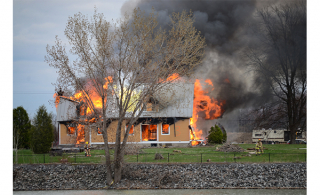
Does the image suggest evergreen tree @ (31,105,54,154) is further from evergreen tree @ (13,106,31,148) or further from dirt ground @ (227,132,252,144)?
dirt ground @ (227,132,252,144)

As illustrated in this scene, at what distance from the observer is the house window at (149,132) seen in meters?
30.8

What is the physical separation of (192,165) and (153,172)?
2.63 metres

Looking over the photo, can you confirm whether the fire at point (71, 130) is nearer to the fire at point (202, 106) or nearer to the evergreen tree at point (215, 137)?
the fire at point (202, 106)

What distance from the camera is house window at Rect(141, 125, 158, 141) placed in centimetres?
3083

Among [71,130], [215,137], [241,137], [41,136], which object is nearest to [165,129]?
[215,137]

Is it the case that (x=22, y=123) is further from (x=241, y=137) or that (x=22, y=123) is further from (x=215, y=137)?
(x=241, y=137)

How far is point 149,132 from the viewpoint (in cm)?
3114

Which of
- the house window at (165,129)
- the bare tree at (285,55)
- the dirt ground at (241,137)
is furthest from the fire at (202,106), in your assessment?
the dirt ground at (241,137)

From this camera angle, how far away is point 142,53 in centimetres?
1667

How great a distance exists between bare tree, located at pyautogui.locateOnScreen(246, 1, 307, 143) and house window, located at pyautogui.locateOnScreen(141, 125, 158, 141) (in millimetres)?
14257

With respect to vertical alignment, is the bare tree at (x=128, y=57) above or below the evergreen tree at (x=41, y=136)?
above

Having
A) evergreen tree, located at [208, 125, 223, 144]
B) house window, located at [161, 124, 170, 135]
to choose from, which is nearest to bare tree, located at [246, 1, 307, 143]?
evergreen tree, located at [208, 125, 223, 144]

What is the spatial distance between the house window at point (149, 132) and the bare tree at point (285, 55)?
46.8 feet

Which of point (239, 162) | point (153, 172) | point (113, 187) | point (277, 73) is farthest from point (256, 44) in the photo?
point (113, 187)
